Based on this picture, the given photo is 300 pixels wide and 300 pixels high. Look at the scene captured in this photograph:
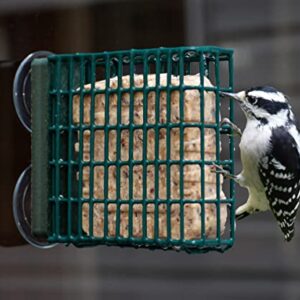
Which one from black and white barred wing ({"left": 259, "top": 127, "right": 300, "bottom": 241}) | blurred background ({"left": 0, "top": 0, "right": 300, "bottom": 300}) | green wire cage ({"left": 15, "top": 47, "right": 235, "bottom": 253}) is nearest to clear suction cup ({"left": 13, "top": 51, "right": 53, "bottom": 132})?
green wire cage ({"left": 15, "top": 47, "right": 235, "bottom": 253})

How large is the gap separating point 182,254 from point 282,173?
142 inches

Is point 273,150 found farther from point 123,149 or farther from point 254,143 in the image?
point 123,149

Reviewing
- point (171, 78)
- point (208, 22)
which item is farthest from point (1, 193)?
point (208, 22)

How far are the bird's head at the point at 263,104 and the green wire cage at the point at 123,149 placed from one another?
13 centimetres

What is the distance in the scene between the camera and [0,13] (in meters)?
4.90

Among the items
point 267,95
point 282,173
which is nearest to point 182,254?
point 282,173

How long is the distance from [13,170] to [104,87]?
2.44 ft

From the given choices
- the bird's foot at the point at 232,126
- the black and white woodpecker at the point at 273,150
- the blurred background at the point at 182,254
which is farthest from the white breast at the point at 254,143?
the blurred background at the point at 182,254

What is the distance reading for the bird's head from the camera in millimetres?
3299

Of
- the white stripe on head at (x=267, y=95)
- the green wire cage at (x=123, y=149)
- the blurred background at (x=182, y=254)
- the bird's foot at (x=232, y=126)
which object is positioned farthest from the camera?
the blurred background at (x=182, y=254)

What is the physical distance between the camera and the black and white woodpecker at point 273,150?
332 centimetres

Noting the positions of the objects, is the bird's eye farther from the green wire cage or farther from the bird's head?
the green wire cage

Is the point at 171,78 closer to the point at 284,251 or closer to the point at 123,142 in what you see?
the point at 123,142

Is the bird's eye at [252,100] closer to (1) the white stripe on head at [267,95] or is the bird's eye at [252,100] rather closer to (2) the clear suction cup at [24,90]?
(1) the white stripe on head at [267,95]
